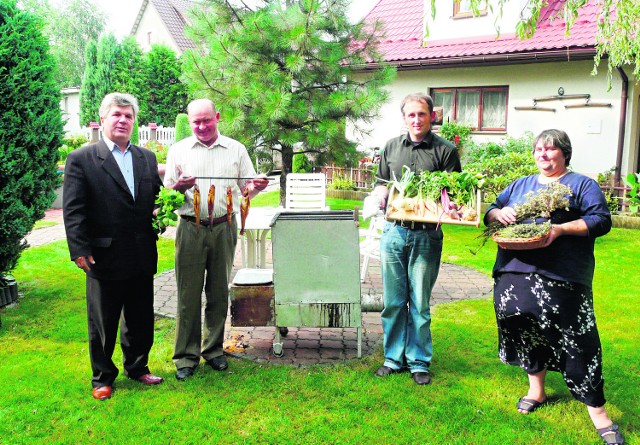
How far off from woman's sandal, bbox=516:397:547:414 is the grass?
0.05 meters

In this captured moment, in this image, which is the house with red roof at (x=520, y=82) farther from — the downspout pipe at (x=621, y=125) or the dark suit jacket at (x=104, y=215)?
the dark suit jacket at (x=104, y=215)

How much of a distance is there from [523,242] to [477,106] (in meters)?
11.1

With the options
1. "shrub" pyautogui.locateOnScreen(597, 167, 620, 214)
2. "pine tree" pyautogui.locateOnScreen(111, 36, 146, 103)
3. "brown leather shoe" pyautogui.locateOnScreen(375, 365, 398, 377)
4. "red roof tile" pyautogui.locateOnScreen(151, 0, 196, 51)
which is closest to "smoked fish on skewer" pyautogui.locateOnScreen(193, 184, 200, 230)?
"brown leather shoe" pyautogui.locateOnScreen(375, 365, 398, 377)

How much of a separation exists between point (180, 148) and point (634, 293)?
5.21 metres

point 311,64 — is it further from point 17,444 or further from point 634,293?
point 17,444

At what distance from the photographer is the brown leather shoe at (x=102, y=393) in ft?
12.5

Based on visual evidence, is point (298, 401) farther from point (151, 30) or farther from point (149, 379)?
point (151, 30)

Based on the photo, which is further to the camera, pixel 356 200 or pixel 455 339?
pixel 356 200

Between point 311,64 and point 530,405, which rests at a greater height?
point 311,64

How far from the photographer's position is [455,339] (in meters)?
4.98

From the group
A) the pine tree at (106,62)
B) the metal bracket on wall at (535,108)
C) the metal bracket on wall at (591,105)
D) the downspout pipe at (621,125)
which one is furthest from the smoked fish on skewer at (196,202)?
the pine tree at (106,62)

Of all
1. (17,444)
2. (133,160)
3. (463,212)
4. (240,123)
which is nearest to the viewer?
(17,444)

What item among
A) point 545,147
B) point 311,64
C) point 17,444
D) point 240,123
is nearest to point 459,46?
point 311,64

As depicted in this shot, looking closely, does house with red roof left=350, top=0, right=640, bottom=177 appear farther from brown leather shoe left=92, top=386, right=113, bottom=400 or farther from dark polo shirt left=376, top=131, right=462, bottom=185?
brown leather shoe left=92, top=386, right=113, bottom=400
